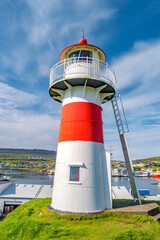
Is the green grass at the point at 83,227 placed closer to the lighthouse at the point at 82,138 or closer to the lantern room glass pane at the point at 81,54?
the lighthouse at the point at 82,138

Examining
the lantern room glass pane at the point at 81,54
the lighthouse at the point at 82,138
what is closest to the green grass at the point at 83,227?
the lighthouse at the point at 82,138

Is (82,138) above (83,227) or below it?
above

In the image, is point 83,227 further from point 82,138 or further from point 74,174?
point 82,138

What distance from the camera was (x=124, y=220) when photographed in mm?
7391

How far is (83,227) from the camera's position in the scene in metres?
6.49

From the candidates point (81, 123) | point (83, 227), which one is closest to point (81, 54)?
point (81, 123)

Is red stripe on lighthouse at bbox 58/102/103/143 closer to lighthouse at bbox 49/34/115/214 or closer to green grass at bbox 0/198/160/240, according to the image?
Result: lighthouse at bbox 49/34/115/214

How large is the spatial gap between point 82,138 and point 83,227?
4005mm

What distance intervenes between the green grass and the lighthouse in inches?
24.7

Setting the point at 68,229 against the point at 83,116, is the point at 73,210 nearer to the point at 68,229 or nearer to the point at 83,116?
the point at 68,229

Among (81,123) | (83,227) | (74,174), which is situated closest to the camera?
(83,227)

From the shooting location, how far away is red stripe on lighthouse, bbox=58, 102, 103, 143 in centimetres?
896

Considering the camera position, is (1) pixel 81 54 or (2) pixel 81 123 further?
(1) pixel 81 54

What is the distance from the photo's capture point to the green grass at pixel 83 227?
19.8 feet
